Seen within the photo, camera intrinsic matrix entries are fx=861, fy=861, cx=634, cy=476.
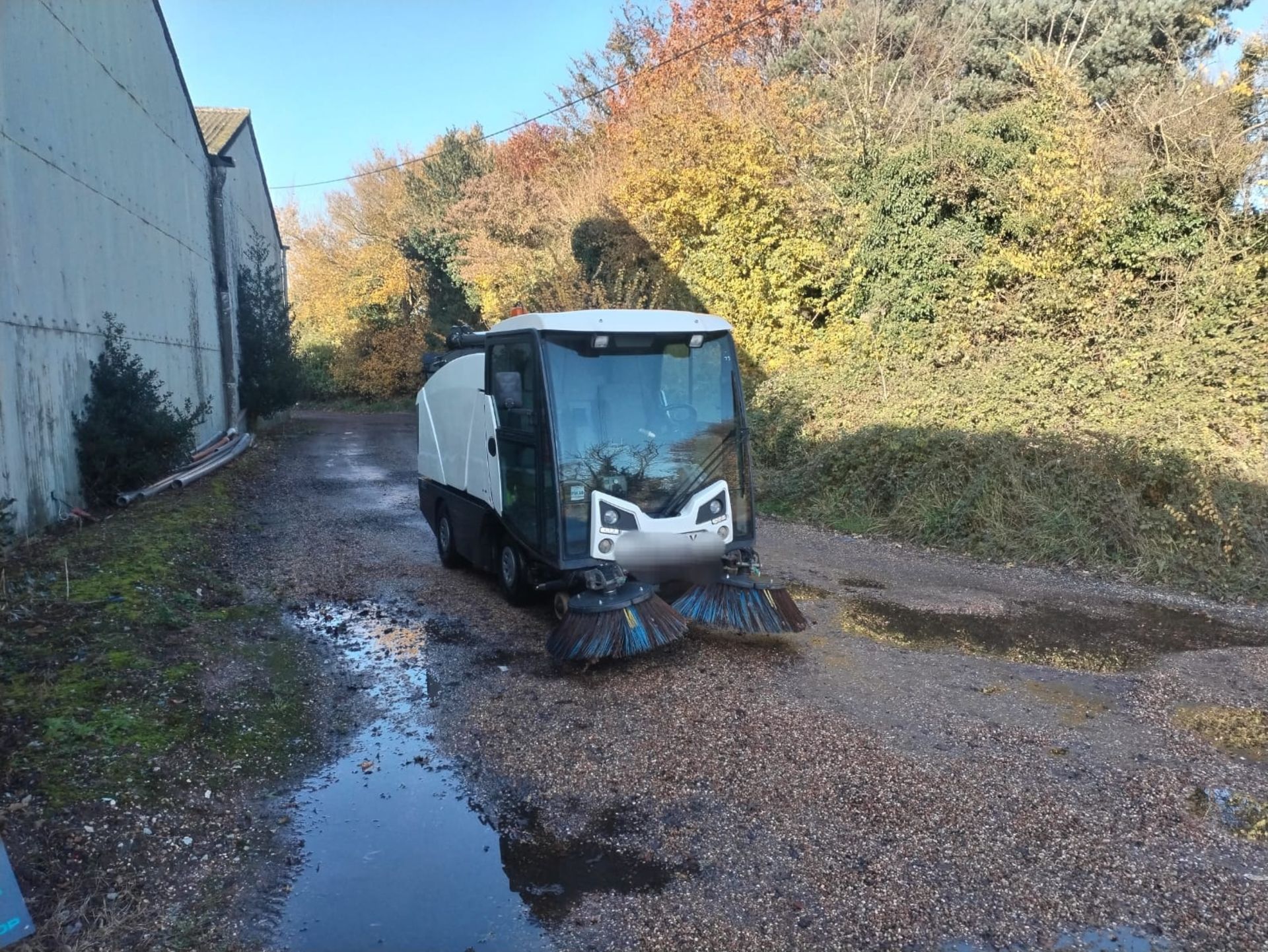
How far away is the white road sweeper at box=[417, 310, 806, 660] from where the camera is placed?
19.6 feet

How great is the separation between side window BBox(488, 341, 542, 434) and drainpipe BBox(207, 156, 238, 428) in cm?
1461

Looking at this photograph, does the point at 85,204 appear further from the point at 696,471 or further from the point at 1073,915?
the point at 1073,915

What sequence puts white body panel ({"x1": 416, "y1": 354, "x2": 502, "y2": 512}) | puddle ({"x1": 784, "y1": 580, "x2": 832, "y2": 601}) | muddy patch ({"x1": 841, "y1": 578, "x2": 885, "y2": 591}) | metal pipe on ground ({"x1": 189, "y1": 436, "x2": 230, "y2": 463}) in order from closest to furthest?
white body panel ({"x1": 416, "y1": 354, "x2": 502, "y2": 512}) → puddle ({"x1": 784, "y1": 580, "x2": 832, "y2": 601}) → muddy patch ({"x1": 841, "y1": 578, "x2": 885, "y2": 591}) → metal pipe on ground ({"x1": 189, "y1": 436, "x2": 230, "y2": 463})

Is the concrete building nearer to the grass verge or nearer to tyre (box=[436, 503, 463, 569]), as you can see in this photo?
the grass verge

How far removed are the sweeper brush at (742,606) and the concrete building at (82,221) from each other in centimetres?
606

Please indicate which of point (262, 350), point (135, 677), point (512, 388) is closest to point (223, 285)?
point (262, 350)

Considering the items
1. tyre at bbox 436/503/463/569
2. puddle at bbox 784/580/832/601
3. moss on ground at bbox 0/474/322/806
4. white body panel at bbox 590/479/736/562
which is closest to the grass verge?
moss on ground at bbox 0/474/322/806

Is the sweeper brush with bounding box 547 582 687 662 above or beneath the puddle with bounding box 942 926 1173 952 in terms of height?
above

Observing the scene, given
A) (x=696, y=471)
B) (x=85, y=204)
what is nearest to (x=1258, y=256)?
(x=696, y=471)

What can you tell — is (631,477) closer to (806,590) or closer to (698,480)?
(698,480)

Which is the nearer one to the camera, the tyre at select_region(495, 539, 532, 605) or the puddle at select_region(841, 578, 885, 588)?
the tyre at select_region(495, 539, 532, 605)

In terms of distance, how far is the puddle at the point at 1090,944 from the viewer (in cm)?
307

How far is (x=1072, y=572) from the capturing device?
861 cm

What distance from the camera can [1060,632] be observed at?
6793 millimetres
